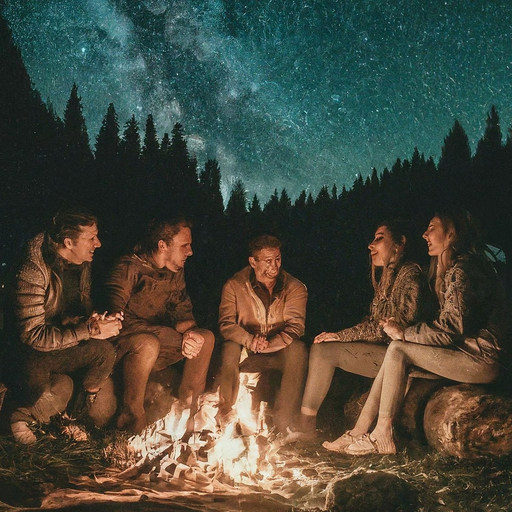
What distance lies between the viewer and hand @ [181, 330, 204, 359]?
555cm

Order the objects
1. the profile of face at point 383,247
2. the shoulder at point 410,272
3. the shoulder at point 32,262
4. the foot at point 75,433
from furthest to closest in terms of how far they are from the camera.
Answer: the profile of face at point 383,247 → the shoulder at point 410,272 → the foot at point 75,433 → the shoulder at point 32,262

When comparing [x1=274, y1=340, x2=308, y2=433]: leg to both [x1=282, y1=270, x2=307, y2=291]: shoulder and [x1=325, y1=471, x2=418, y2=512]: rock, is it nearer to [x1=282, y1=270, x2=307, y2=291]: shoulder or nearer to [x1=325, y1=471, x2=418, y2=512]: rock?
[x1=282, y1=270, x2=307, y2=291]: shoulder

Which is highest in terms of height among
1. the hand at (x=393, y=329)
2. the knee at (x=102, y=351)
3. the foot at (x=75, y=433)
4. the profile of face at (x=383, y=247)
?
the profile of face at (x=383, y=247)

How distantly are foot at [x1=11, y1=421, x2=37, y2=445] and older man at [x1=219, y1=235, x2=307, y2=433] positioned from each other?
1.93 meters

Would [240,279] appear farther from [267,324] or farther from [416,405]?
[416,405]

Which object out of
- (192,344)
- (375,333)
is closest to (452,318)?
(375,333)

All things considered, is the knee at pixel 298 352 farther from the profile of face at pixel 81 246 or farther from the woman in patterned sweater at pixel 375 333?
the profile of face at pixel 81 246

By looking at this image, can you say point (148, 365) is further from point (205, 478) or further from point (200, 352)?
point (205, 478)

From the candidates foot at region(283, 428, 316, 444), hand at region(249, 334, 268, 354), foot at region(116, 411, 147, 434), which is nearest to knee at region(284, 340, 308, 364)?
hand at region(249, 334, 268, 354)

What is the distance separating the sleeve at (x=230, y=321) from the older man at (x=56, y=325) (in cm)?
126

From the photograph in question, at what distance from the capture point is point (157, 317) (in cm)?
603

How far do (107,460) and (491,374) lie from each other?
3.58m

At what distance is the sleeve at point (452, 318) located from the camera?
4.64 metres

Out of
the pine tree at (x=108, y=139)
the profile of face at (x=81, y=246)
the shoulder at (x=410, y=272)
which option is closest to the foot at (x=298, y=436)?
the shoulder at (x=410, y=272)
